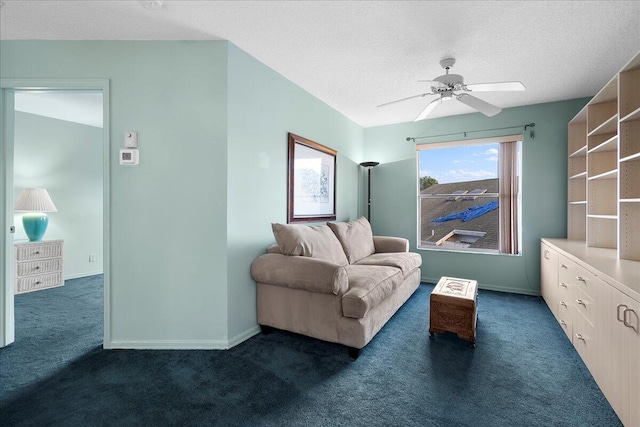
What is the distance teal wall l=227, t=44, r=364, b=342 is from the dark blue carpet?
510 mm

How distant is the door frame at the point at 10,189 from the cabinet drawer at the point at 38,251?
2097 millimetres

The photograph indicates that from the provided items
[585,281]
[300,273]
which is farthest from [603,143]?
[300,273]

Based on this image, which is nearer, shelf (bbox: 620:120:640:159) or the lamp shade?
shelf (bbox: 620:120:640:159)

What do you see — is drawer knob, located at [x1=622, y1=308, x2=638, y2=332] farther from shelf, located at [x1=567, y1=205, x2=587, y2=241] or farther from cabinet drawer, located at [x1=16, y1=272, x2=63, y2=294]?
cabinet drawer, located at [x1=16, y1=272, x2=63, y2=294]

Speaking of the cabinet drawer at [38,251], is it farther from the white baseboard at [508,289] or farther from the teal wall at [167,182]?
the white baseboard at [508,289]

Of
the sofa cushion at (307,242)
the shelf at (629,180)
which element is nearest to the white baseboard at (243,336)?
the sofa cushion at (307,242)

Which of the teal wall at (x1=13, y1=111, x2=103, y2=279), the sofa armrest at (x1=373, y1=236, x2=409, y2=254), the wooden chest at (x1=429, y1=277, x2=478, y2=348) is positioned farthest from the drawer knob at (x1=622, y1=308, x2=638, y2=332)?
the teal wall at (x1=13, y1=111, x2=103, y2=279)

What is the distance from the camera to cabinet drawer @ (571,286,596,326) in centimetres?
190

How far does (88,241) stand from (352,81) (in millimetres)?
4943

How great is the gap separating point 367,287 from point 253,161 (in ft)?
4.86

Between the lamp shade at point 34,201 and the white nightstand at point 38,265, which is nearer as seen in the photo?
the white nightstand at point 38,265

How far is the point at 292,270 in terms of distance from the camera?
7.97 ft

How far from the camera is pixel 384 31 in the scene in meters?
2.27

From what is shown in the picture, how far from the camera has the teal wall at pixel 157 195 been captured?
93.4 inches
